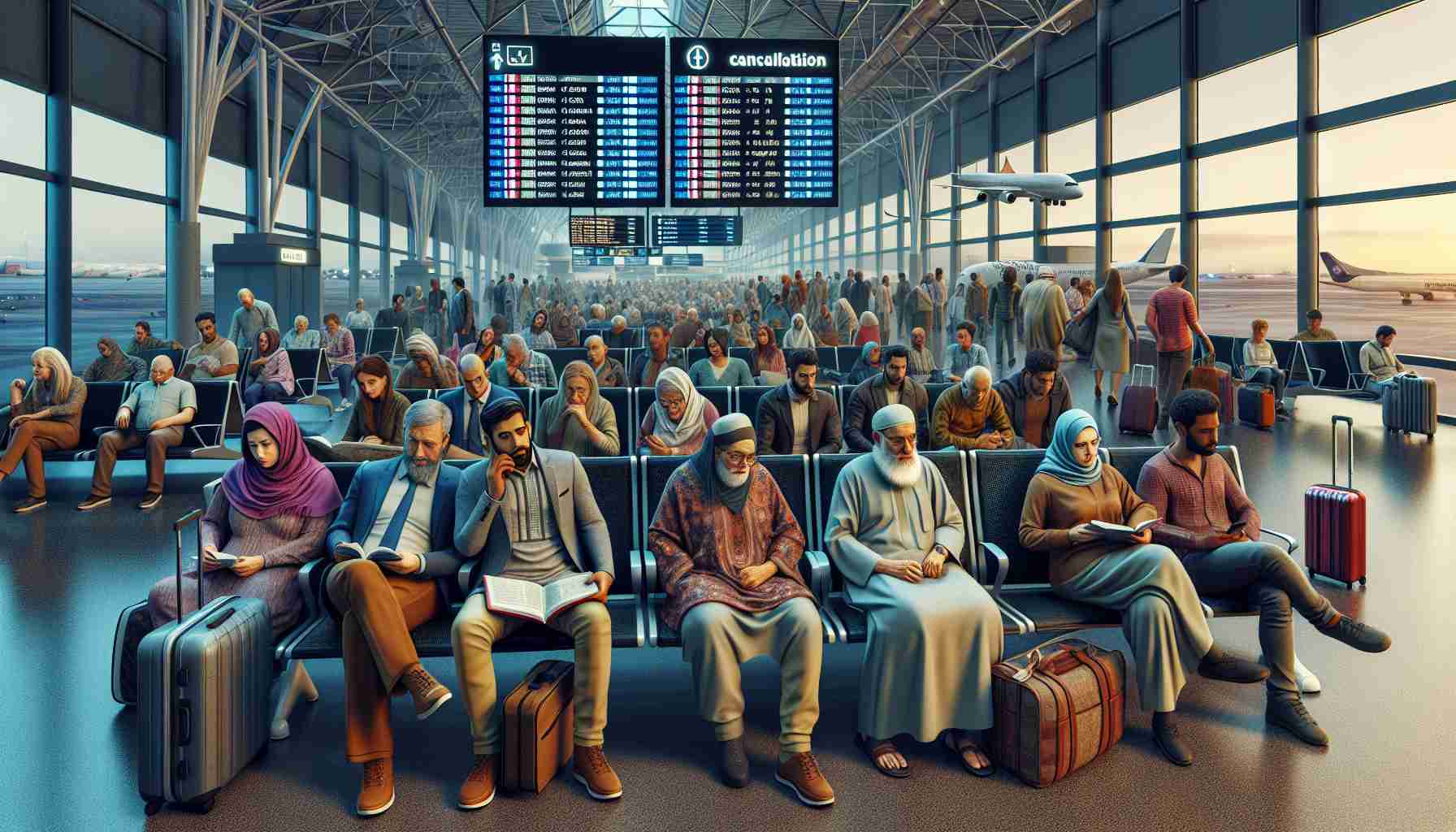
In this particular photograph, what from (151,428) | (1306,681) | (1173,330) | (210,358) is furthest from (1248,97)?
(151,428)

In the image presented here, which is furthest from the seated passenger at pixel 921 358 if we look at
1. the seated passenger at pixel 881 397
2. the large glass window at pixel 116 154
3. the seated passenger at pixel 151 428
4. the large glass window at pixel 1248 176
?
the large glass window at pixel 116 154

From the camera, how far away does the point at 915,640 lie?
390 centimetres

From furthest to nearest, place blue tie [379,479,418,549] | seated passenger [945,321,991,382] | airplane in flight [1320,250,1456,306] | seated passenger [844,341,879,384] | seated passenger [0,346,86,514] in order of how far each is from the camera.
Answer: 1. airplane in flight [1320,250,1456,306]
2. seated passenger [945,321,991,382]
3. seated passenger [844,341,879,384]
4. seated passenger [0,346,86,514]
5. blue tie [379,479,418,549]

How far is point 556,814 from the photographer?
139 inches

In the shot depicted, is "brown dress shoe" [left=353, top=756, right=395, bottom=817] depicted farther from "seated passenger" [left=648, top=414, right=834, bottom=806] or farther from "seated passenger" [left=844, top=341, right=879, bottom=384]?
"seated passenger" [left=844, top=341, right=879, bottom=384]

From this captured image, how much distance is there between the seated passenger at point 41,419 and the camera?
8805mm

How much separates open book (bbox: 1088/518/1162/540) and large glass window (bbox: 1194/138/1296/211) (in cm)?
1578

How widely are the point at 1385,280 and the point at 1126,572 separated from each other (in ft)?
49.2

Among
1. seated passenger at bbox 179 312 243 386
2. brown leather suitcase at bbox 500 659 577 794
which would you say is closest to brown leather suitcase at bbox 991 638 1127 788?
brown leather suitcase at bbox 500 659 577 794

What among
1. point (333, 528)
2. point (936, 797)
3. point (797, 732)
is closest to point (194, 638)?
point (333, 528)

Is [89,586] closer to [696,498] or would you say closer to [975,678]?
[696,498]

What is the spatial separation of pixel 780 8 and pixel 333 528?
2674 cm

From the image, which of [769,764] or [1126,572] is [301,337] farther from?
[1126,572]

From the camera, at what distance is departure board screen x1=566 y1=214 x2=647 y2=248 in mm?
32250
